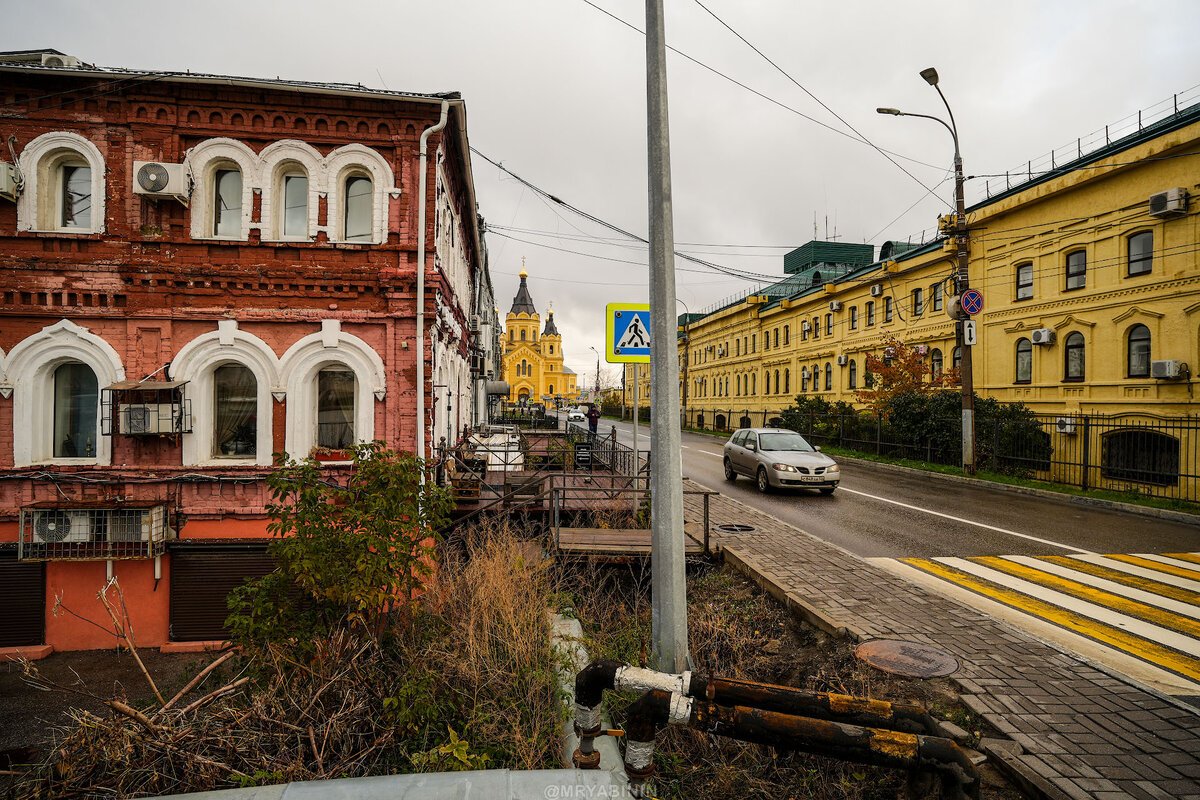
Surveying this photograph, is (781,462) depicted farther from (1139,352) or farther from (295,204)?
(1139,352)

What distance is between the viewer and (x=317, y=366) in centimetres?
935

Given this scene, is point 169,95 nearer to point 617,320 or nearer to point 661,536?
point 617,320

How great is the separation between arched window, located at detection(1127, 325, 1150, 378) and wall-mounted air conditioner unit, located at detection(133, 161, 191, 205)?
23641mm

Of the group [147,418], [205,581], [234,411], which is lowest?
[205,581]

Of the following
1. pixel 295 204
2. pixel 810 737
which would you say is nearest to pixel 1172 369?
pixel 810 737

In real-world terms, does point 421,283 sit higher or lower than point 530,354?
lower

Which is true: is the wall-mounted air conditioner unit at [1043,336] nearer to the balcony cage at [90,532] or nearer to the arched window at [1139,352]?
the arched window at [1139,352]

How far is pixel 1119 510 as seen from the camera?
40.4 ft

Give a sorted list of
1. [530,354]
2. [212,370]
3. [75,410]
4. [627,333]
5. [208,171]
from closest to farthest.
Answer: [627,333]
[208,171]
[212,370]
[75,410]
[530,354]

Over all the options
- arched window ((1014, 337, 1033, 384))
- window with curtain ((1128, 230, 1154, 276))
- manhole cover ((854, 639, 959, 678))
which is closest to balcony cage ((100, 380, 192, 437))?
manhole cover ((854, 639, 959, 678))

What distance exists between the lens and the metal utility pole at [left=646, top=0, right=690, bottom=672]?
4.15m

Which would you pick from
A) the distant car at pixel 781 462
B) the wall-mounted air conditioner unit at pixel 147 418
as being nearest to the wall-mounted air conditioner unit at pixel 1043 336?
the distant car at pixel 781 462

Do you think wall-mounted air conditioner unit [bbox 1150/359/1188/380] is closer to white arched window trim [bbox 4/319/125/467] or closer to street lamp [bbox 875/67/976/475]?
street lamp [bbox 875/67/976/475]

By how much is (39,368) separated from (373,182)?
611 cm
